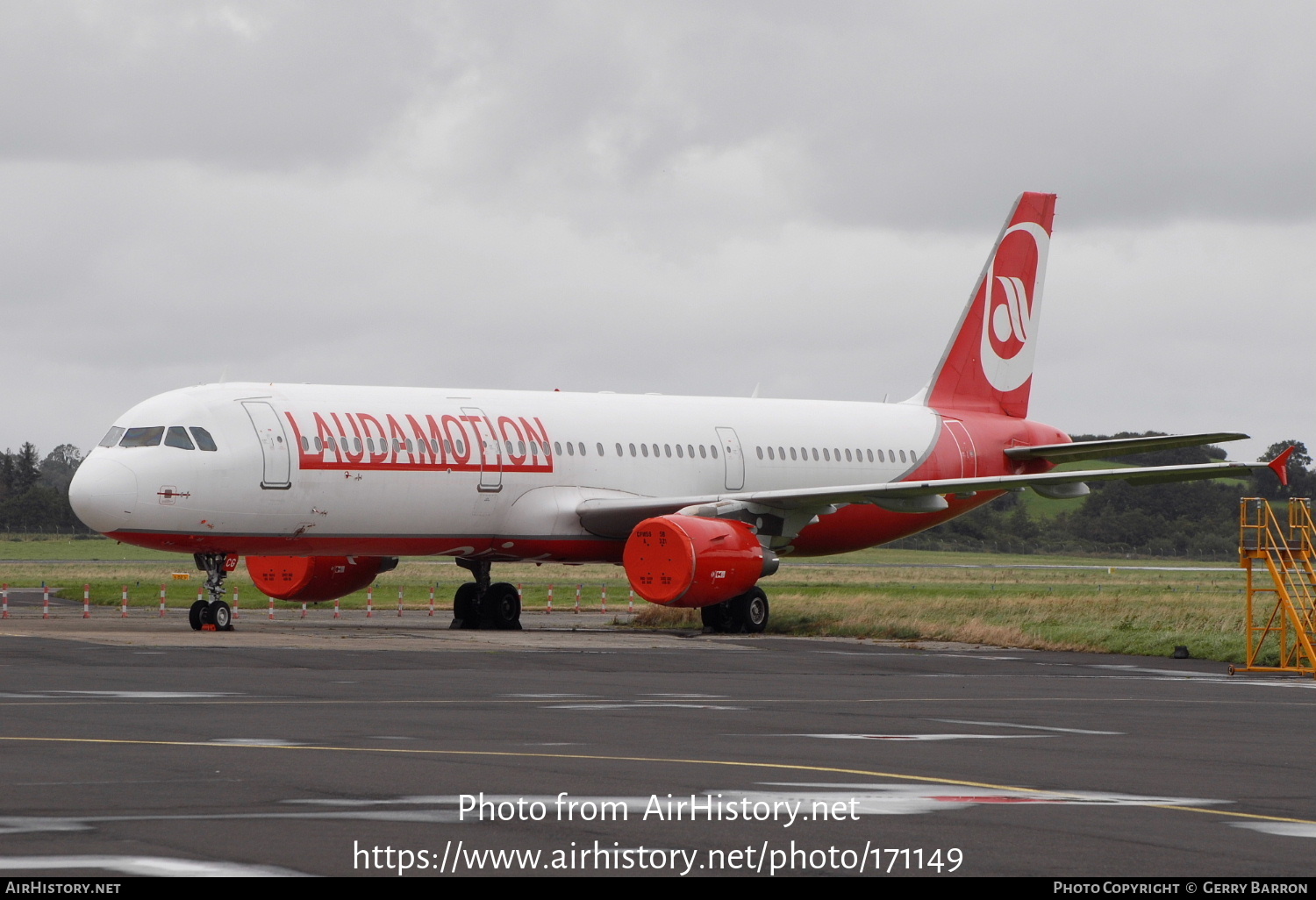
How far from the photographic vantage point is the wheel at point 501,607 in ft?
114

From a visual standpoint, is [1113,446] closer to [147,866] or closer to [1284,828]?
[1284,828]

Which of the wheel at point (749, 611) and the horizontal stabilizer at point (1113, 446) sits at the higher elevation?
the horizontal stabilizer at point (1113, 446)

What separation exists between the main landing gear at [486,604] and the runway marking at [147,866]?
2637 centimetres

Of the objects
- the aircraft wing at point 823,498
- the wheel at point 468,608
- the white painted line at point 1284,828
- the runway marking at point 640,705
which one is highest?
the aircraft wing at point 823,498

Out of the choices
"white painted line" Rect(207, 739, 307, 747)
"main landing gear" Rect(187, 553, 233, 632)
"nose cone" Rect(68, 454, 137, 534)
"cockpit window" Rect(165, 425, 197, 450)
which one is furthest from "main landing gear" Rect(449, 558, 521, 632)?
"white painted line" Rect(207, 739, 307, 747)

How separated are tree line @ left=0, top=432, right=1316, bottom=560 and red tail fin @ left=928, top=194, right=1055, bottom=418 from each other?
266 ft

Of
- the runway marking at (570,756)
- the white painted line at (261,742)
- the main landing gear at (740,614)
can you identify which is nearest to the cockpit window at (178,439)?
the main landing gear at (740,614)

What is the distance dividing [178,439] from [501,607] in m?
7.65

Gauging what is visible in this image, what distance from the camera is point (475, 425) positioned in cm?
3284

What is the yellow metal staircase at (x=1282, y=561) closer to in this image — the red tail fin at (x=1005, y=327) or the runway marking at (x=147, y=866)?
the red tail fin at (x=1005, y=327)

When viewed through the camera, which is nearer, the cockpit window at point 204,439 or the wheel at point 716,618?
the cockpit window at point 204,439

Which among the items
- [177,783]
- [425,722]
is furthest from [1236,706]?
[177,783]

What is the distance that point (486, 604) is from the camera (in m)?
34.8

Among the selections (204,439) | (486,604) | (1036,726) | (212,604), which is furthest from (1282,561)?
(204,439)
